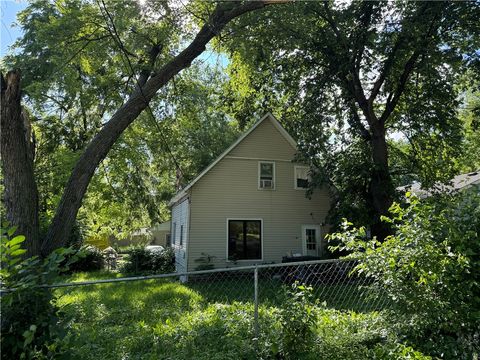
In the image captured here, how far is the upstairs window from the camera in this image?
1552cm

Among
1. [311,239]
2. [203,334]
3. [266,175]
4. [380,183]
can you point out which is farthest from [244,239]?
[203,334]

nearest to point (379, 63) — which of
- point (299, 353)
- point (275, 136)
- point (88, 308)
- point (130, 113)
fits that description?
point (275, 136)

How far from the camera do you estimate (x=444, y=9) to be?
11000 millimetres

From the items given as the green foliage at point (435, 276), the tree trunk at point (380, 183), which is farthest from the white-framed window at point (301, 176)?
the green foliage at point (435, 276)

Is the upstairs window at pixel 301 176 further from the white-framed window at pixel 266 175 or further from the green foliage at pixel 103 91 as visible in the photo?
the green foliage at pixel 103 91

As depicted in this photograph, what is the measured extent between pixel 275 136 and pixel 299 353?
40.0ft

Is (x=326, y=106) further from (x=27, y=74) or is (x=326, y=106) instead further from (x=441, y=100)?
(x=27, y=74)

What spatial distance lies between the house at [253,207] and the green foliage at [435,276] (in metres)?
10.2

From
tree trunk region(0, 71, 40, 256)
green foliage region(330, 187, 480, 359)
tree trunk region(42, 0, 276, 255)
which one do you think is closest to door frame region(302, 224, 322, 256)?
tree trunk region(42, 0, 276, 255)

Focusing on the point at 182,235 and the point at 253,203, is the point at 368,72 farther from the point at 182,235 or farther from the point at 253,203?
the point at 182,235

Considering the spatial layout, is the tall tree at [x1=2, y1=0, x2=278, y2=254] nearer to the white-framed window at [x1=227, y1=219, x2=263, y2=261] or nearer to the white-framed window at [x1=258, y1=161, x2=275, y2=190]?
the white-framed window at [x1=258, y1=161, x2=275, y2=190]

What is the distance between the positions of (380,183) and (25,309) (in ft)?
40.3

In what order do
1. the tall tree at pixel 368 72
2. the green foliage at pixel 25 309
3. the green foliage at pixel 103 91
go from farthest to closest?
1. the tall tree at pixel 368 72
2. the green foliage at pixel 103 91
3. the green foliage at pixel 25 309

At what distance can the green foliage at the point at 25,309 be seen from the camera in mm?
2689
